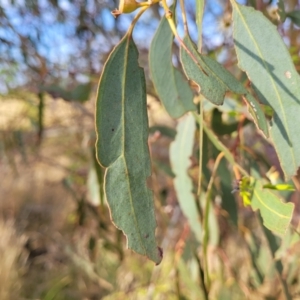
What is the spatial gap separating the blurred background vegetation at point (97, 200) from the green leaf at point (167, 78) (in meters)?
0.18

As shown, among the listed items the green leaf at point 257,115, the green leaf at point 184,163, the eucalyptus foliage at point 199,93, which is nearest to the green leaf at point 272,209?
the eucalyptus foliage at point 199,93

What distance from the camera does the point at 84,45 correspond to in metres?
2.16

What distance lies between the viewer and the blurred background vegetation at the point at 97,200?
1.47 m

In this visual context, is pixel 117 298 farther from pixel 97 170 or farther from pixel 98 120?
pixel 98 120

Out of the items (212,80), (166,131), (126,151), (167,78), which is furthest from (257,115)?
(166,131)

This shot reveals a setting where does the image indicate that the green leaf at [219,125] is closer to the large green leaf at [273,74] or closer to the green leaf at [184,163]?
the green leaf at [184,163]

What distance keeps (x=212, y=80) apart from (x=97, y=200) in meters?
1.00

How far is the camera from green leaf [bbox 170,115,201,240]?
123 cm

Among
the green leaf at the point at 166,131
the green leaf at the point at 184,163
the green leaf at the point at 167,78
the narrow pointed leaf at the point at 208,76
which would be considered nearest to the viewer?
the narrow pointed leaf at the point at 208,76

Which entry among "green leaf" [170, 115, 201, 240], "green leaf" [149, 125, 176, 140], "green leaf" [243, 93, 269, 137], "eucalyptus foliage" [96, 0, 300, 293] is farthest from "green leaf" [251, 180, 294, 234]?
"green leaf" [149, 125, 176, 140]

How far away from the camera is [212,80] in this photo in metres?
0.63

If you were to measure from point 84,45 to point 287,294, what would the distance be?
1.43 m

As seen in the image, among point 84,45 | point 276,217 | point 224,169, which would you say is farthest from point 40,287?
point 276,217

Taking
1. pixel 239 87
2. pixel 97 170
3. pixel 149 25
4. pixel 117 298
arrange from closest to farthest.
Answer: pixel 239 87 < pixel 97 170 < pixel 117 298 < pixel 149 25
